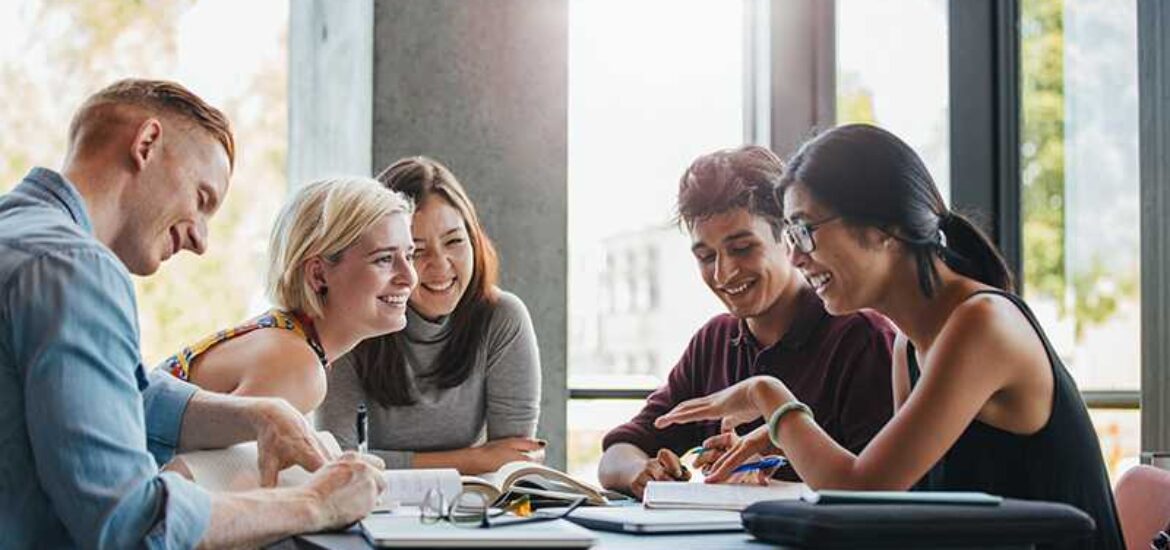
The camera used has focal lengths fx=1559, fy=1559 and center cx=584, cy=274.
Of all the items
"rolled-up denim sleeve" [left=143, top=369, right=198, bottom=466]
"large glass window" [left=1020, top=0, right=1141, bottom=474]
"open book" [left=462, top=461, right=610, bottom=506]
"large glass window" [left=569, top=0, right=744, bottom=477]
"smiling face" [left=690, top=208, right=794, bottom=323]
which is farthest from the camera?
"large glass window" [left=569, top=0, right=744, bottom=477]

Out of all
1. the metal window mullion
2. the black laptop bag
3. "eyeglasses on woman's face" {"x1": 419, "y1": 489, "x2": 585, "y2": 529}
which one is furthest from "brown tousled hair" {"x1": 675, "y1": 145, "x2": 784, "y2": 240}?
the metal window mullion

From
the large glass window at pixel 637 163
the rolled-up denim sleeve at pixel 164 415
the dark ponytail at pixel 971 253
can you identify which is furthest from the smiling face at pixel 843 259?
the large glass window at pixel 637 163

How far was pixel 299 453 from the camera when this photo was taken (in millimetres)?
2363

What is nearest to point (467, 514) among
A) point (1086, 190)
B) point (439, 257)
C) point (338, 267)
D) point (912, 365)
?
point (912, 365)

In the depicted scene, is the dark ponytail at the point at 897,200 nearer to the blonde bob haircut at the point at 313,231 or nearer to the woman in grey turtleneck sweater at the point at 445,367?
the blonde bob haircut at the point at 313,231

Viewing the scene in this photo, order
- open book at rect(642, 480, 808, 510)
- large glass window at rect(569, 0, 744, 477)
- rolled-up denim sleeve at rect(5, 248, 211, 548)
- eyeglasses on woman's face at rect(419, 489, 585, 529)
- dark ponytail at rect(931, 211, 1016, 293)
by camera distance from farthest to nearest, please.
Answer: large glass window at rect(569, 0, 744, 477) < dark ponytail at rect(931, 211, 1016, 293) < open book at rect(642, 480, 808, 510) < eyeglasses on woman's face at rect(419, 489, 585, 529) < rolled-up denim sleeve at rect(5, 248, 211, 548)

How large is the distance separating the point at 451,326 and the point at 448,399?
176mm

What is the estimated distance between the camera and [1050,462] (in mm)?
2479

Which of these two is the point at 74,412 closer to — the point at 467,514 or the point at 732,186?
the point at 467,514

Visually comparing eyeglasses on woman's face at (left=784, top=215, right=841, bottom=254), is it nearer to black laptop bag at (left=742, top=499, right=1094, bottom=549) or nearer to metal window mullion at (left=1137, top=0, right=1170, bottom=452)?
black laptop bag at (left=742, top=499, right=1094, bottom=549)

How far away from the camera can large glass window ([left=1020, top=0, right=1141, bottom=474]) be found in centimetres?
487

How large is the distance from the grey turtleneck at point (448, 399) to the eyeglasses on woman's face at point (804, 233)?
44.1 inches

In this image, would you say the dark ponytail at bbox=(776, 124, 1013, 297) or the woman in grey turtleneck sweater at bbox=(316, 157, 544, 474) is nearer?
the dark ponytail at bbox=(776, 124, 1013, 297)

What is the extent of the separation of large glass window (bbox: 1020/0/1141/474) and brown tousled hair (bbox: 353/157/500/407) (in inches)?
81.0
